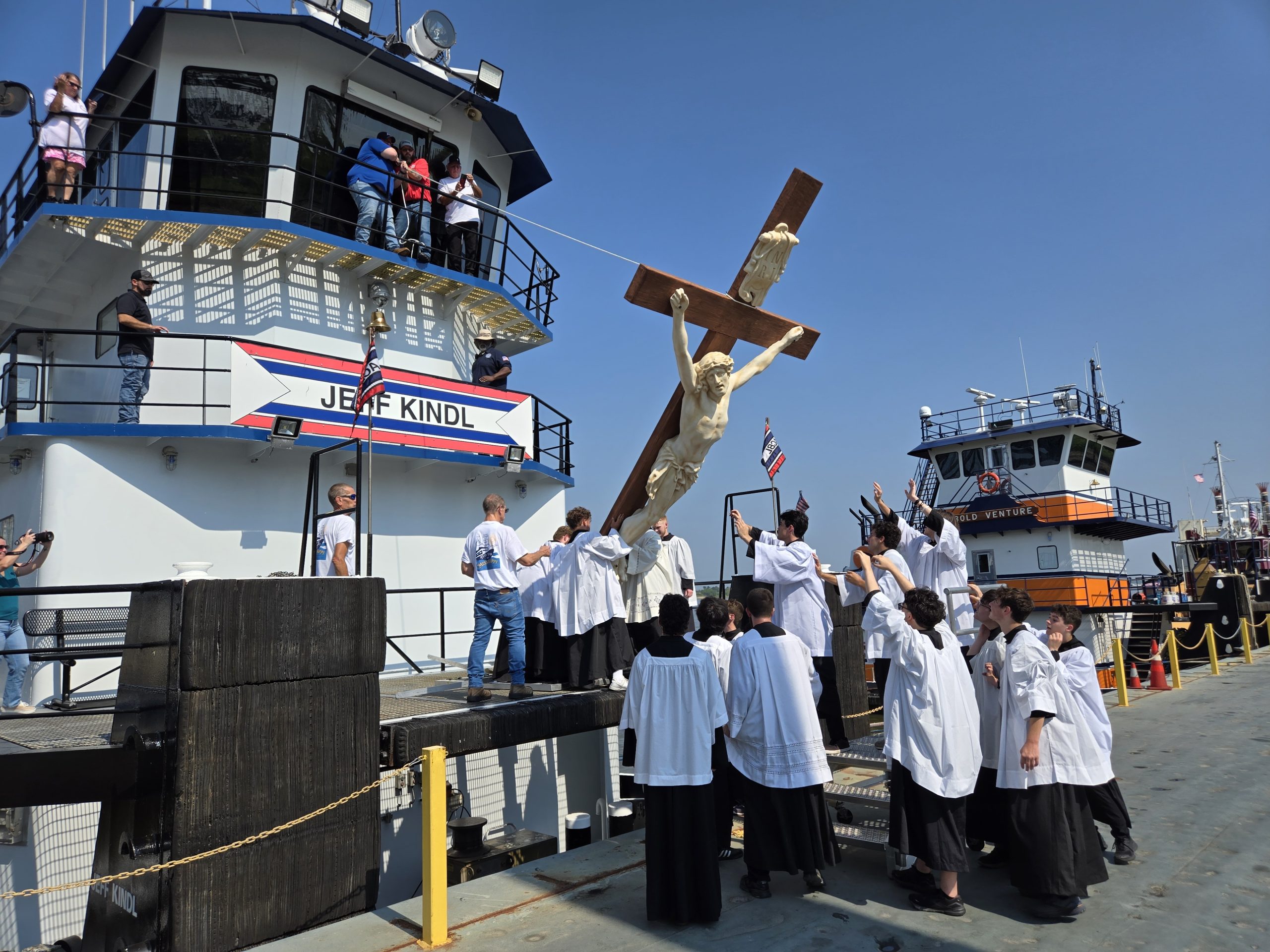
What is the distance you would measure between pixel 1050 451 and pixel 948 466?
11.5 ft

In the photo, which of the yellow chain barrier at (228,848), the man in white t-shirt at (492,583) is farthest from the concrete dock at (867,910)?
the man in white t-shirt at (492,583)

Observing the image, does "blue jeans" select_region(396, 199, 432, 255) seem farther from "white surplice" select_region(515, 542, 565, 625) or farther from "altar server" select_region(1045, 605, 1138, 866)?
"altar server" select_region(1045, 605, 1138, 866)

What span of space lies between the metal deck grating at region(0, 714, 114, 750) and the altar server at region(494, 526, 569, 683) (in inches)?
128

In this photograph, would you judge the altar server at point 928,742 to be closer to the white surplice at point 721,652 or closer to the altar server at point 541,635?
the white surplice at point 721,652

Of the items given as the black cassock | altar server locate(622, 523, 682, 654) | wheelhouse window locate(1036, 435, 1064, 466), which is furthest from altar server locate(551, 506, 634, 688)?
wheelhouse window locate(1036, 435, 1064, 466)

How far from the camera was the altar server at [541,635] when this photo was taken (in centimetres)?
800

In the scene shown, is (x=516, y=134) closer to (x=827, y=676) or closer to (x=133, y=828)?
(x=827, y=676)

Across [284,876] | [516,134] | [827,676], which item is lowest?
[284,876]

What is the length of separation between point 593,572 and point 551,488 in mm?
6143

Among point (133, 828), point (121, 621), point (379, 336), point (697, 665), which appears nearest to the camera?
point (133, 828)

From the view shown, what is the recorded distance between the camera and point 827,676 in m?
7.57

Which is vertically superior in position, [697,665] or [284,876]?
[697,665]

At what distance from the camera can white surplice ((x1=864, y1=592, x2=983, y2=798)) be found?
4.85 meters

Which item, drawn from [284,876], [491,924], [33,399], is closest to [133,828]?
[284,876]
